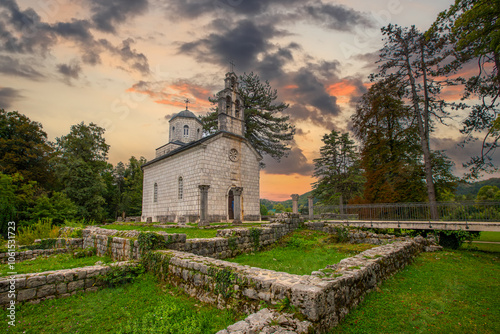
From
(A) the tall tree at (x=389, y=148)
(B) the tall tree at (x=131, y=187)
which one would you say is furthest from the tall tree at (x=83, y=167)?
(A) the tall tree at (x=389, y=148)

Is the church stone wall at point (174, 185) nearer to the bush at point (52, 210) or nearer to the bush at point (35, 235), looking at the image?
the bush at point (52, 210)

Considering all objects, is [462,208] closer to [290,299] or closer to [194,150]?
[290,299]

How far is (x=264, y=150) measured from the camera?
98.9 feet

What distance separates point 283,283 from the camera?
12.1 feet

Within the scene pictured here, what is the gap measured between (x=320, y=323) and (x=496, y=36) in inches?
456

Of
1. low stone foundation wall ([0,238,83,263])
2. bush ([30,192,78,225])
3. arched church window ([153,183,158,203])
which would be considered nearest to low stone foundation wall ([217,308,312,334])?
low stone foundation wall ([0,238,83,263])

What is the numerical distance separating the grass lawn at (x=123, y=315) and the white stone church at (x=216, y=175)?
38.1 ft

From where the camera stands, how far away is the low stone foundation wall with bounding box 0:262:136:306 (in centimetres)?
469

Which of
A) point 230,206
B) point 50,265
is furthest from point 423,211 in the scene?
point 50,265

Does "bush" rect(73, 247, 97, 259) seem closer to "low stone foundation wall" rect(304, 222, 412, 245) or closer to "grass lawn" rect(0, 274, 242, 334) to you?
"grass lawn" rect(0, 274, 242, 334)

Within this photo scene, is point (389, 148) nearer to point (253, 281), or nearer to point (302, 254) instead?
point (302, 254)

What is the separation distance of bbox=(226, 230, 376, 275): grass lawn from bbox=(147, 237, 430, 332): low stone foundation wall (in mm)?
1686

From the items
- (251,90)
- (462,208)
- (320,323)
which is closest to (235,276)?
(320,323)

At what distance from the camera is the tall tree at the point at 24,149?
25391mm
